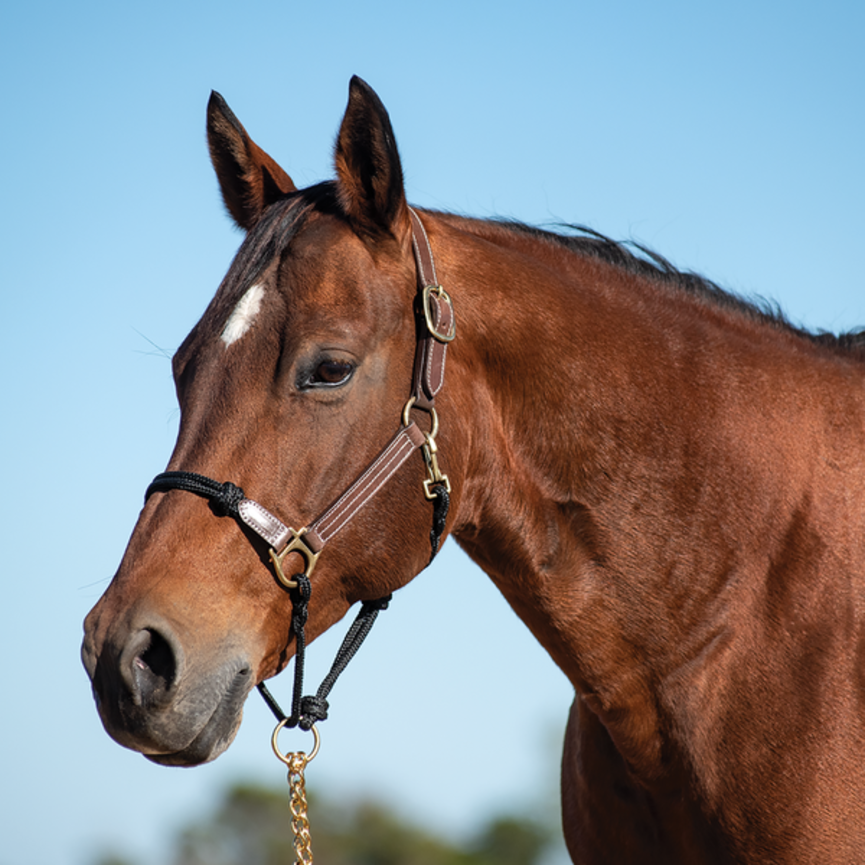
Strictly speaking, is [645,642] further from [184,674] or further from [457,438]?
[184,674]

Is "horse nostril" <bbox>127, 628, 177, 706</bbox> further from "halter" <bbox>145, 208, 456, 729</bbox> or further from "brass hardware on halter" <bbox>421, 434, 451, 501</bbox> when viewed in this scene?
"brass hardware on halter" <bbox>421, 434, 451, 501</bbox>

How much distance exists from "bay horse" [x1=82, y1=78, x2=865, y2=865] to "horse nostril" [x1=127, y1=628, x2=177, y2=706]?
0.09m

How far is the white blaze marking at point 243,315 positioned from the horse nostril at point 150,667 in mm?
986

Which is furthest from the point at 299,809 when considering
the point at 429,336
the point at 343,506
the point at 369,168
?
the point at 369,168

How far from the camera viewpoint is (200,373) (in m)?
3.35

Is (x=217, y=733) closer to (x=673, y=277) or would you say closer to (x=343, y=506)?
(x=343, y=506)

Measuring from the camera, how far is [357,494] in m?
3.35

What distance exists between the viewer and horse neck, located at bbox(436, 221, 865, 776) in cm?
365

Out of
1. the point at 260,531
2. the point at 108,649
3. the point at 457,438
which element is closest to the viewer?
the point at 108,649

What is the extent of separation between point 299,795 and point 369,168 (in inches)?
84.7

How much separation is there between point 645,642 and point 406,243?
164cm

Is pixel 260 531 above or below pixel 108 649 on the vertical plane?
above

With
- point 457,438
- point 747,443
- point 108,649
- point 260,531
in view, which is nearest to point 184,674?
point 108,649

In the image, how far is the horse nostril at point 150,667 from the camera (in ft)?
9.64
